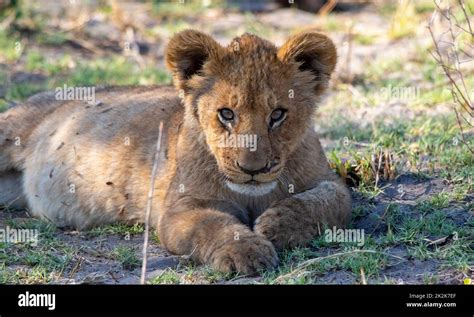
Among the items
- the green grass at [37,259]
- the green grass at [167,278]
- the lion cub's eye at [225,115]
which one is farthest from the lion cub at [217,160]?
the green grass at [37,259]

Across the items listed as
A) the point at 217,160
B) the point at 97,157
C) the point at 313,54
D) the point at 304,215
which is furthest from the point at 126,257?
the point at 313,54

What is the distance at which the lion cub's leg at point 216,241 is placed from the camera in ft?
15.1

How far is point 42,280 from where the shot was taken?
4.71 m

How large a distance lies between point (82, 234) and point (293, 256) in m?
1.59

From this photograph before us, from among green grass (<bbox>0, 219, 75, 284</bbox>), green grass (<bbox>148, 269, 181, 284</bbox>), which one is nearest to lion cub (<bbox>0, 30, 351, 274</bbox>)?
green grass (<bbox>148, 269, 181, 284</bbox>)

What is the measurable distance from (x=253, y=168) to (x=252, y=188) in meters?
0.22

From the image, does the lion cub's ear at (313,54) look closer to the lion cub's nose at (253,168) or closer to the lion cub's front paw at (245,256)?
the lion cub's nose at (253,168)

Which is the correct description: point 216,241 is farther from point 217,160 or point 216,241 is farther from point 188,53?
point 188,53

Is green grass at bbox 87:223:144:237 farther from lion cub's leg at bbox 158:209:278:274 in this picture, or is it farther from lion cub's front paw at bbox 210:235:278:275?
lion cub's front paw at bbox 210:235:278:275

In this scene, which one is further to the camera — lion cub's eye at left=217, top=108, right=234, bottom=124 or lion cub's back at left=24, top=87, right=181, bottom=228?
lion cub's back at left=24, top=87, right=181, bottom=228

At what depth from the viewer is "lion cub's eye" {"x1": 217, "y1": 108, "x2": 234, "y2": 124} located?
4906 mm

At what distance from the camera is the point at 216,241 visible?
4773 millimetres

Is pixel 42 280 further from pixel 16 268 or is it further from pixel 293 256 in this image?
pixel 293 256

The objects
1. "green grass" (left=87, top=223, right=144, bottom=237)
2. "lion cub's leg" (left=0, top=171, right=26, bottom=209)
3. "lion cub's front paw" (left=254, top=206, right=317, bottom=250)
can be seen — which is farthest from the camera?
"lion cub's leg" (left=0, top=171, right=26, bottom=209)
